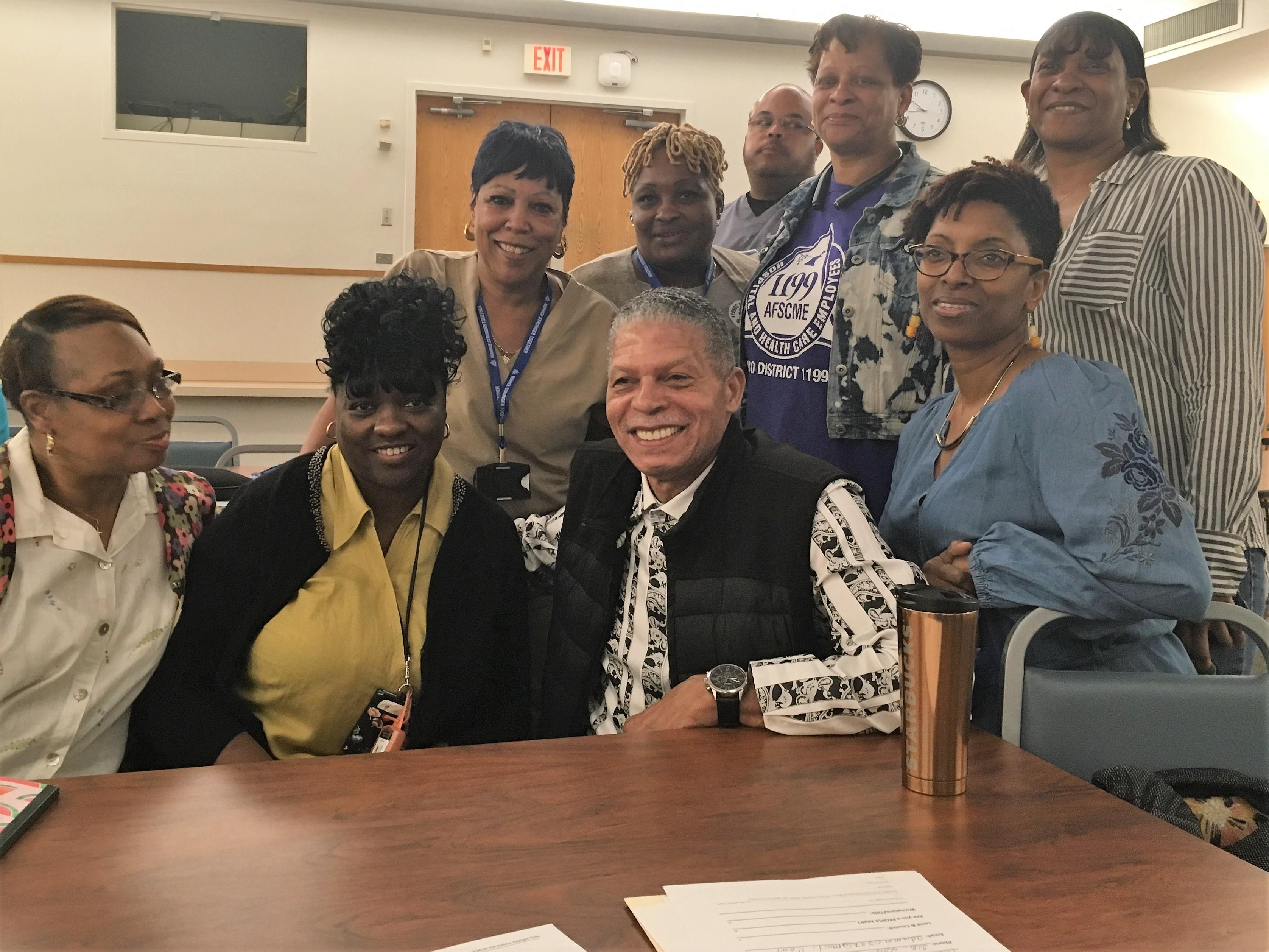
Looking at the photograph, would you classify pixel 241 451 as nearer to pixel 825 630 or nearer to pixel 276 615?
pixel 276 615

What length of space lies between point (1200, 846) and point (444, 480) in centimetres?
131

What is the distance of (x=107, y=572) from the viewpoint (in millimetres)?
1691

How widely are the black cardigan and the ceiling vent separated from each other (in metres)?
6.89

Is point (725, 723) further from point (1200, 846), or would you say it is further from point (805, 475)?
point (1200, 846)

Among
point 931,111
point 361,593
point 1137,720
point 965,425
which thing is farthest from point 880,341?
point 931,111

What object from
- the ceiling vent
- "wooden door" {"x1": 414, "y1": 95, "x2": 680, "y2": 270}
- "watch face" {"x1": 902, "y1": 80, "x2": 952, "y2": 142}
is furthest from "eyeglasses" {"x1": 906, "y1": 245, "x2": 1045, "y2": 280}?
"watch face" {"x1": 902, "y1": 80, "x2": 952, "y2": 142}

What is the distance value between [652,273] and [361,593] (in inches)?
53.3

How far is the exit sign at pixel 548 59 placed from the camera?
707 centimetres

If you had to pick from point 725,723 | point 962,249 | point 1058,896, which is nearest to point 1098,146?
point 962,249

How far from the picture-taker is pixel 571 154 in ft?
22.9

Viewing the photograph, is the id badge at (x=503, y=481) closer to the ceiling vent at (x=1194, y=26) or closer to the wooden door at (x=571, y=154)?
the wooden door at (x=571, y=154)

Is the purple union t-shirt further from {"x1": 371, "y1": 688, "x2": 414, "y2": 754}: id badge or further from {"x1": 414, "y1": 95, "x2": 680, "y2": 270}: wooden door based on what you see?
{"x1": 414, "y1": 95, "x2": 680, "y2": 270}: wooden door

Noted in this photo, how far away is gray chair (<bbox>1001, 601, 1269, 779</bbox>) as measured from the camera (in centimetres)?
157

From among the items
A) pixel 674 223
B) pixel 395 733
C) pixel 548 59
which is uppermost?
pixel 548 59
